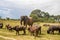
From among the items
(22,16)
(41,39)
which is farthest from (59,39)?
(22,16)

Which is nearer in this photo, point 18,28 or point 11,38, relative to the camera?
point 11,38

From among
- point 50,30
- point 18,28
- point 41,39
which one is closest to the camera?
point 41,39

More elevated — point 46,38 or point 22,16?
point 22,16

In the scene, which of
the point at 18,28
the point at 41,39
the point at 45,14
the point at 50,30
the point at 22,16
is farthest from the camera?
the point at 45,14

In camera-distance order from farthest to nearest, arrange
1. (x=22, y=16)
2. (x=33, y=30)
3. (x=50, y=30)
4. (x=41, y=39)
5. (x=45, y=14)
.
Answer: (x=45, y=14), (x=22, y=16), (x=50, y=30), (x=33, y=30), (x=41, y=39)

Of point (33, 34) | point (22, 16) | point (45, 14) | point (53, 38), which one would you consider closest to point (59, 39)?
point (53, 38)

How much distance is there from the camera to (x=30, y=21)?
32344 millimetres

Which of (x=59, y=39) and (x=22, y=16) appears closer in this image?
(x=59, y=39)

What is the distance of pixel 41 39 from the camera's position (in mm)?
21375

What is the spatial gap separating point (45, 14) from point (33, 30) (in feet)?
271

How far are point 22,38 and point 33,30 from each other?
187cm

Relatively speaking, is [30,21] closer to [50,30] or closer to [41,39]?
[50,30]

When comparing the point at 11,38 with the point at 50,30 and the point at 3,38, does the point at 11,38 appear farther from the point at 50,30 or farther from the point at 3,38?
the point at 50,30

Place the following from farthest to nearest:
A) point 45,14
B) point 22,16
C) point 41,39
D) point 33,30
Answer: point 45,14 → point 22,16 → point 33,30 → point 41,39
